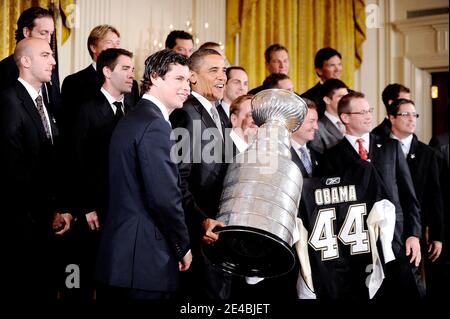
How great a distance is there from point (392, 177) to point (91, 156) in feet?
6.08

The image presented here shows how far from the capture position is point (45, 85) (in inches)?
153

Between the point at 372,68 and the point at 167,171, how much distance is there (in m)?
5.86

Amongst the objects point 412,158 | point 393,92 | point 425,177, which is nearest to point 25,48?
point 412,158

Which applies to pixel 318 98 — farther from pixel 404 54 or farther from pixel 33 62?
pixel 404 54

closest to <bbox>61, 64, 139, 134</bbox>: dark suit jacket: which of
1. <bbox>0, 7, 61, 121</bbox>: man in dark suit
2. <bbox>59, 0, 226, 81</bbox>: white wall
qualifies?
<bbox>0, 7, 61, 121</bbox>: man in dark suit

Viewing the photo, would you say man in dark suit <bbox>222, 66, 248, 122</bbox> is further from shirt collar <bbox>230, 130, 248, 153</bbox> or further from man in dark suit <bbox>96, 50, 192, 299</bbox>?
man in dark suit <bbox>96, 50, 192, 299</bbox>

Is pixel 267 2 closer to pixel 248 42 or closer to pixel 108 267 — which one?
pixel 248 42

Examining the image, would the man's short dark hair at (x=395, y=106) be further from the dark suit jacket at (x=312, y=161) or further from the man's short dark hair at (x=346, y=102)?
the dark suit jacket at (x=312, y=161)

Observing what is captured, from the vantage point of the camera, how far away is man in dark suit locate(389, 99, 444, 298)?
15.4 feet

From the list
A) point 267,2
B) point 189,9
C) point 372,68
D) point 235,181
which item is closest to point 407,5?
point 372,68

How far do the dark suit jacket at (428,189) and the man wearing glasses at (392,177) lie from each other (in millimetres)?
486

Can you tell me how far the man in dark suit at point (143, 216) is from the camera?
2740mm

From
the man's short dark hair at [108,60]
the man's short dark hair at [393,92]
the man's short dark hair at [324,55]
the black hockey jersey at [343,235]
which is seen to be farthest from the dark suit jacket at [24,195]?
the man's short dark hair at [393,92]
